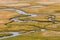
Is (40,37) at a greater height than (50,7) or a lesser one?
lesser

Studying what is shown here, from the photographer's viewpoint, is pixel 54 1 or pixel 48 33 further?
pixel 54 1

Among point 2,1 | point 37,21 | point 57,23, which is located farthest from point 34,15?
point 2,1

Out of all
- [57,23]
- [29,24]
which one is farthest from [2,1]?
[57,23]

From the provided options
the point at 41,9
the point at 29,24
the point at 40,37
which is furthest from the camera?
the point at 41,9

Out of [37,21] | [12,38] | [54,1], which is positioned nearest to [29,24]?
[37,21]

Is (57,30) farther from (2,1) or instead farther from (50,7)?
(2,1)

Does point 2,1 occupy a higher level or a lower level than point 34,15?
higher

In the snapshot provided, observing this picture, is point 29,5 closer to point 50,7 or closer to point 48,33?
point 50,7

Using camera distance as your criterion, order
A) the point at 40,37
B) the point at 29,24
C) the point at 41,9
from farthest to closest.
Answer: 1. the point at 41,9
2. the point at 29,24
3. the point at 40,37

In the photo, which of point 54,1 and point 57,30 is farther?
point 54,1
